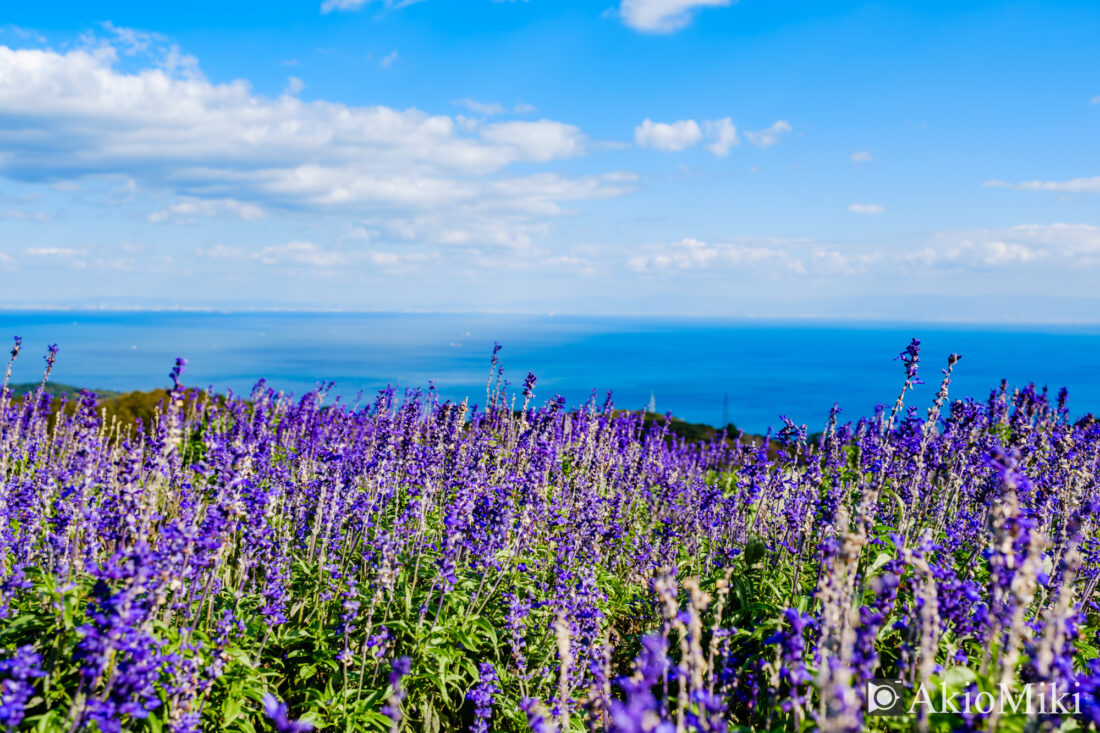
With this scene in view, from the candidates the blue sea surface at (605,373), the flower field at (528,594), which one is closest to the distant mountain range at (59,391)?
the flower field at (528,594)

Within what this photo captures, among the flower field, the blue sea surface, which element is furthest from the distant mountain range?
the blue sea surface

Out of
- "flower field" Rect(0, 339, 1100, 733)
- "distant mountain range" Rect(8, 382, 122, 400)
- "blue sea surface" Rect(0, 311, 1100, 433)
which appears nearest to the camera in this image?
"flower field" Rect(0, 339, 1100, 733)

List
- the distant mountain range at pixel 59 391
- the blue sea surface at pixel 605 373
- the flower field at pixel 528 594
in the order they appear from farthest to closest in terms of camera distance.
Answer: the blue sea surface at pixel 605 373 < the distant mountain range at pixel 59 391 < the flower field at pixel 528 594

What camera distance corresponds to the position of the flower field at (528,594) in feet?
10.7

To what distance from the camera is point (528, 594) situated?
22.3 feet

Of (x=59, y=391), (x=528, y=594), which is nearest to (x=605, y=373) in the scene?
(x=59, y=391)

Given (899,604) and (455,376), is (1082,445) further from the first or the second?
(455,376)

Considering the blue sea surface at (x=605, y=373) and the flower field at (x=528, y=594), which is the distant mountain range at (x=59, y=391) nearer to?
the flower field at (x=528, y=594)

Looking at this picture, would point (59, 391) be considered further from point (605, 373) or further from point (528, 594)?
point (605, 373)

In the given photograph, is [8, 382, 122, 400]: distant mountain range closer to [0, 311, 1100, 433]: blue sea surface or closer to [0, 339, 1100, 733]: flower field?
[0, 339, 1100, 733]: flower field

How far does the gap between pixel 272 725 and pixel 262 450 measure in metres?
4.28

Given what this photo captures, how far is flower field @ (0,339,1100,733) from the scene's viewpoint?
10.7 feet

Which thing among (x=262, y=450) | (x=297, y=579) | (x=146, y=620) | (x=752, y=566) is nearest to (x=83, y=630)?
(x=146, y=620)

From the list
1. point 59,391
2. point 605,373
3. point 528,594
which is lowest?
point 605,373
